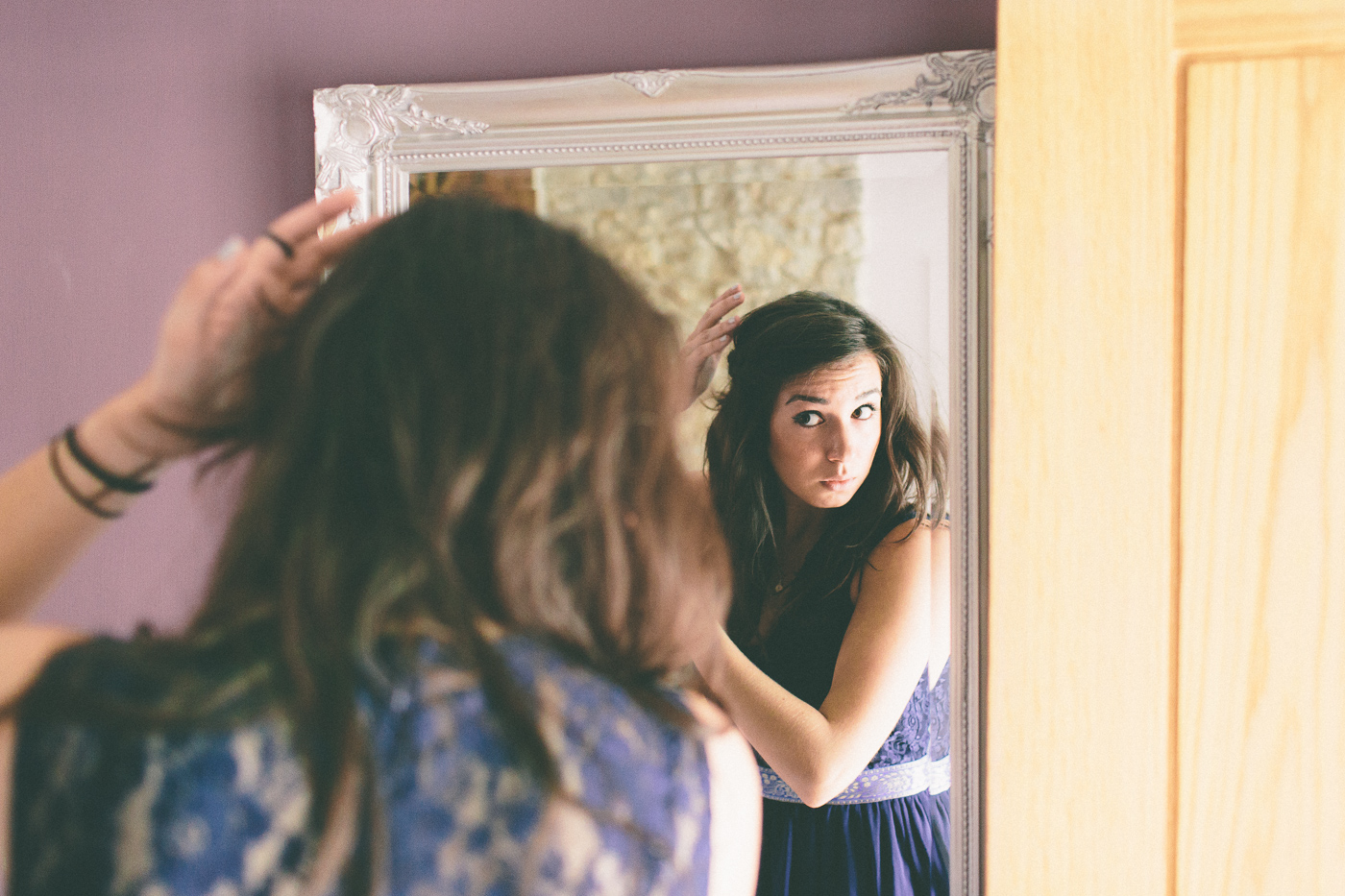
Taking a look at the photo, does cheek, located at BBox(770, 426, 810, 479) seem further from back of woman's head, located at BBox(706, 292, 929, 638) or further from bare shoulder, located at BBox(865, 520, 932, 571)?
bare shoulder, located at BBox(865, 520, 932, 571)

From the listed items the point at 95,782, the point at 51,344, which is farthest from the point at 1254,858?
the point at 51,344

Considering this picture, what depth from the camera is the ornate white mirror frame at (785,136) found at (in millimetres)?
893

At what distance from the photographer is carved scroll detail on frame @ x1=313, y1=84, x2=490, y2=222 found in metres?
0.98

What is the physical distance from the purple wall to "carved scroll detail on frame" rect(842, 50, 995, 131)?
418mm

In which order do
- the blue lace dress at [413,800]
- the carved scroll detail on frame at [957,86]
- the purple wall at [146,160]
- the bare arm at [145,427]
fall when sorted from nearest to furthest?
the blue lace dress at [413,800], the bare arm at [145,427], the carved scroll detail on frame at [957,86], the purple wall at [146,160]

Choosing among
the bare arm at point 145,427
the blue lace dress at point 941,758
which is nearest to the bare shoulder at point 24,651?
the bare arm at point 145,427

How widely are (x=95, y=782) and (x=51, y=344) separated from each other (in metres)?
0.82

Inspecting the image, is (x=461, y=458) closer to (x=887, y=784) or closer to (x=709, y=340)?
(x=709, y=340)

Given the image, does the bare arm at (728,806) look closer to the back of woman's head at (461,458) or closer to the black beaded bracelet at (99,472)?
the back of woman's head at (461,458)

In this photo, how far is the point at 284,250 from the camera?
2.18 ft

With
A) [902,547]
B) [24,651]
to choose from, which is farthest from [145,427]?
[902,547]

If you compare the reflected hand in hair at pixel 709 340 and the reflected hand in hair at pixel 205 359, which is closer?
the reflected hand in hair at pixel 205 359

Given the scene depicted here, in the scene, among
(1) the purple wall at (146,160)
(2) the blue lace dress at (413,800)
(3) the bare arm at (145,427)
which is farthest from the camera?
(1) the purple wall at (146,160)

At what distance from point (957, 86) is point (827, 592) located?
0.55m
